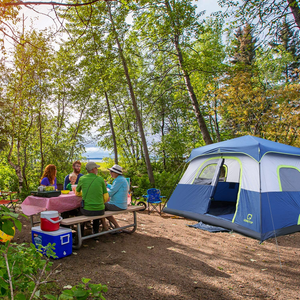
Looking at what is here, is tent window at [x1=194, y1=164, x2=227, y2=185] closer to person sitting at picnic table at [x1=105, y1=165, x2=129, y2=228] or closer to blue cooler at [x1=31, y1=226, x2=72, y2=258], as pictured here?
person sitting at picnic table at [x1=105, y1=165, x2=129, y2=228]

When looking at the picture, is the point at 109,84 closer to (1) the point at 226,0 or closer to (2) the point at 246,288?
(1) the point at 226,0

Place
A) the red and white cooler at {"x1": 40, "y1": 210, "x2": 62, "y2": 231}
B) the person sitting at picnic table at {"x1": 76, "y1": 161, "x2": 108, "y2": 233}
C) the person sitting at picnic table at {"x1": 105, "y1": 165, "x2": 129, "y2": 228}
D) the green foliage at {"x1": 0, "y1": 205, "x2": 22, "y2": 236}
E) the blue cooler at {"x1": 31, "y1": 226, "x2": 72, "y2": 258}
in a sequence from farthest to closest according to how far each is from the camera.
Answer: the person sitting at picnic table at {"x1": 105, "y1": 165, "x2": 129, "y2": 228}
the person sitting at picnic table at {"x1": 76, "y1": 161, "x2": 108, "y2": 233}
the red and white cooler at {"x1": 40, "y1": 210, "x2": 62, "y2": 231}
the blue cooler at {"x1": 31, "y1": 226, "x2": 72, "y2": 258}
the green foliage at {"x1": 0, "y1": 205, "x2": 22, "y2": 236}

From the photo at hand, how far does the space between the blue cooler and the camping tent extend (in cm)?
333

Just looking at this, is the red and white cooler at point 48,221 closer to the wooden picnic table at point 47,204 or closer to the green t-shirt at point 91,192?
the wooden picnic table at point 47,204

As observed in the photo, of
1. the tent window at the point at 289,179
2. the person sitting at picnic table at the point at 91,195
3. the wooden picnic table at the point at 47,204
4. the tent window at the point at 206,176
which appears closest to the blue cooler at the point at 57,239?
the wooden picnic table at the point at 47,204

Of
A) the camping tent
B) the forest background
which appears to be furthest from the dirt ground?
the forest background

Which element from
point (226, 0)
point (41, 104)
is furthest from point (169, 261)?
point (41, 104)

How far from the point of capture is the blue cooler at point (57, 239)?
359 cm

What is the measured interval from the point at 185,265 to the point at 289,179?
339 cm

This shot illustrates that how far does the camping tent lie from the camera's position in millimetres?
4914

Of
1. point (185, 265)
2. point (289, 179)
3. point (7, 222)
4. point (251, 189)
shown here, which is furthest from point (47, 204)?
point (289, 179)

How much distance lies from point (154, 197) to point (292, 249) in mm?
3982

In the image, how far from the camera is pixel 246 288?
2.96 m

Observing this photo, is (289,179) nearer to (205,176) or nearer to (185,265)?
(205,176)
